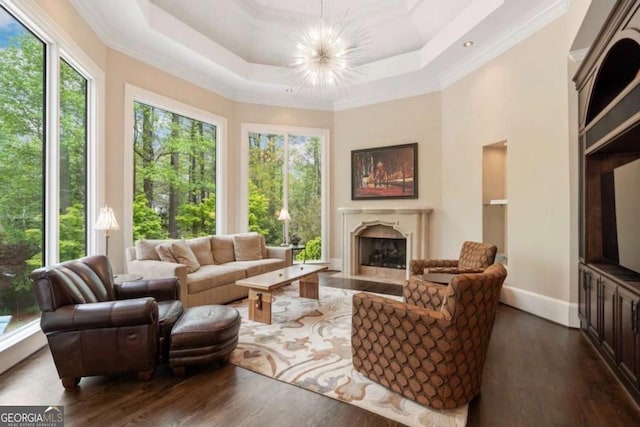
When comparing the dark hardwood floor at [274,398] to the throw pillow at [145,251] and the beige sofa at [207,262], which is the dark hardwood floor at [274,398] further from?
the throw pillow at [145,251]

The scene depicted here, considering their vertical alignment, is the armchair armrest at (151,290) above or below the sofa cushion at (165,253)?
below

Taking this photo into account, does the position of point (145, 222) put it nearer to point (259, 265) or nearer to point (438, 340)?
point (259, 265)

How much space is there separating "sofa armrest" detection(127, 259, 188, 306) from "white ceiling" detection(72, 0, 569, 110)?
120 inches

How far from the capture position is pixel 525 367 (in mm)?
2736

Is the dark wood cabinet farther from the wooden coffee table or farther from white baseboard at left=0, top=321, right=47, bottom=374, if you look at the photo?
white baseboard at left=0, top=321, right=47, bottom=374

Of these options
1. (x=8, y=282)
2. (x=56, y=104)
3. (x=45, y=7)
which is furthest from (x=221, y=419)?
(x=45, y=7)

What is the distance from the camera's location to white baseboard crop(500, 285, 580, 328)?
368 cm

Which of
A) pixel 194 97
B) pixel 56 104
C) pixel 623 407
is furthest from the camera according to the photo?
pixel 194 97

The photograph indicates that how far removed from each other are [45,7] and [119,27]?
1175 millimetres

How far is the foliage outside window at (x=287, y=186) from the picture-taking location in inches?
269

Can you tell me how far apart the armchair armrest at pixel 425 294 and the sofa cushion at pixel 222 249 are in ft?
10.9

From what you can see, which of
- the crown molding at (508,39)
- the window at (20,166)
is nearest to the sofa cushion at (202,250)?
the window at (20,166)

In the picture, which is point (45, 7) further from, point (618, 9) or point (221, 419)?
point (618, 9)

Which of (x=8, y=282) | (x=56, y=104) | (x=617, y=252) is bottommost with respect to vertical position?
(x=8, y=282)
